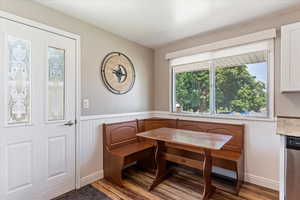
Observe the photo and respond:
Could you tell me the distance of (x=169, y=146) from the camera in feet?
9.42

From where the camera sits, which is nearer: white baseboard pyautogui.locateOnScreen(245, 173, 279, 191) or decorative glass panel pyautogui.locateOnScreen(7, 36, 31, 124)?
decorative glass panel pyautogui.locateOnScreen(7, 36, 31, 124)

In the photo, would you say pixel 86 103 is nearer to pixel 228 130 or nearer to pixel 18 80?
pixel 18 80

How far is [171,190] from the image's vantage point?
2254 millimetres

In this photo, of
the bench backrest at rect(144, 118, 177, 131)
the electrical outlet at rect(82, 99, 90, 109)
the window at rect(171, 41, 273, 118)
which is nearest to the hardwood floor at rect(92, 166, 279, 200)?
the bench backrest at rect(144, 118, 177, 131)

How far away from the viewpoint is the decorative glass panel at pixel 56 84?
210cm

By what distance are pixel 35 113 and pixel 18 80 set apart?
0.42 meters

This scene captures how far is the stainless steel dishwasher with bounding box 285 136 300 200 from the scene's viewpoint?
1.66m

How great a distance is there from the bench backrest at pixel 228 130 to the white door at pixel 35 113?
2.05 m

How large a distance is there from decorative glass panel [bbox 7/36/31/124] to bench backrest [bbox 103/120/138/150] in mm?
1080

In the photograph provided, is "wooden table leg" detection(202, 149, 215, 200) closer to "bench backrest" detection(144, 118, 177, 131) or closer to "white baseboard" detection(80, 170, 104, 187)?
"bench backrest" detection(144, 118, 177, 131)

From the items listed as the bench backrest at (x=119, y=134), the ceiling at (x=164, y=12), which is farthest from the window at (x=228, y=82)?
the bench backrest at (x=119, y=134)

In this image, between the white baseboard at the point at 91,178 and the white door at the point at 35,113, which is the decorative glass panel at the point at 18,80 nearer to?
the white door at the point at 35,113

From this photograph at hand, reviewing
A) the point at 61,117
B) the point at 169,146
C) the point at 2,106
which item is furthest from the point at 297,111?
the point at 2,106

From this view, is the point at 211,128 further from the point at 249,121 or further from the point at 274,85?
the point at 274,85
